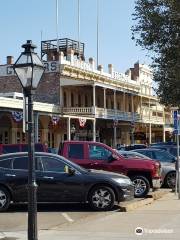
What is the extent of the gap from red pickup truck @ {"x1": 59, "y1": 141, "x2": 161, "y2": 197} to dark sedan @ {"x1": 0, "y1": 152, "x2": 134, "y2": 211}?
115 inches

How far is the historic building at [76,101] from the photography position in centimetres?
4905

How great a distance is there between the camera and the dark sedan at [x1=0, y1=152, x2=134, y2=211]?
48.1ft

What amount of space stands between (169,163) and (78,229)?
10952 mm

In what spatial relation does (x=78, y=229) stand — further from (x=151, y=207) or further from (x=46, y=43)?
(x=46, y=43)

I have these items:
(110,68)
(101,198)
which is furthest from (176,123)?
(110,68)

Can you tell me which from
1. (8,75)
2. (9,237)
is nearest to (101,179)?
(9,237)

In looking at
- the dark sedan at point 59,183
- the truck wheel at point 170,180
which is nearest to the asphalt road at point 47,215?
the dark sedan at point 59,183

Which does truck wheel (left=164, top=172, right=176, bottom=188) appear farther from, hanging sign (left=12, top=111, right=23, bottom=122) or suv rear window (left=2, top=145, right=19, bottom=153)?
hanging sign (left=12, top=111, right=23, bottom=122)

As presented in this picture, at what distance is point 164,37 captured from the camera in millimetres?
30188

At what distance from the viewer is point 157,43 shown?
3066 cm

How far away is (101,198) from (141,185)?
3.53 m

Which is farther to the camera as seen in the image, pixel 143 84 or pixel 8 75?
pixel 143 84

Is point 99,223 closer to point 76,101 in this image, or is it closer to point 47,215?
point 47,215

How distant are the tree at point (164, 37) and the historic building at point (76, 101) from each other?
13.0 meters
